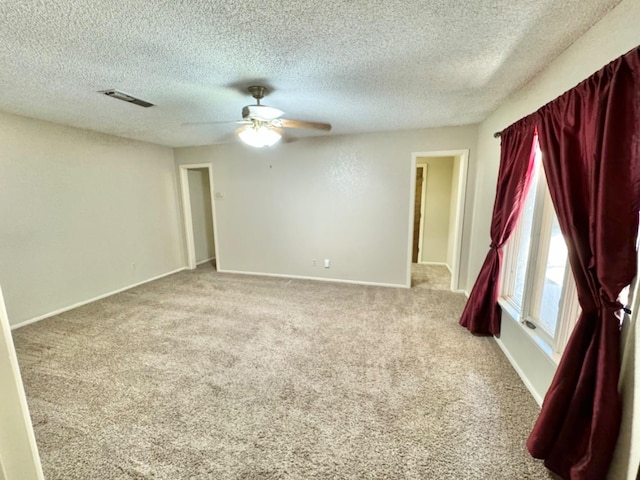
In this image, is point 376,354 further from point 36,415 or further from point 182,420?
point 36,415

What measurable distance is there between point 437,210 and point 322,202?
2479 millimetres

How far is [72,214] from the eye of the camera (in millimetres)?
3422

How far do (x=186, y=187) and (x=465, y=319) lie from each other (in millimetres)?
4906

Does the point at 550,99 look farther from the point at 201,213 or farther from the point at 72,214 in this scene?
the point at 201,213

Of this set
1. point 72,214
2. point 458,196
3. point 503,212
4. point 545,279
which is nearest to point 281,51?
point 503,212

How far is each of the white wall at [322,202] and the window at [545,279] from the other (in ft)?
5.45

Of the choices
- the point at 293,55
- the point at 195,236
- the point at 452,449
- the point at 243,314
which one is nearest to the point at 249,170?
the point at 195,236

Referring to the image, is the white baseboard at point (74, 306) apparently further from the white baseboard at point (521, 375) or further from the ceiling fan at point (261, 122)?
the white baseboard at point (521, 375)

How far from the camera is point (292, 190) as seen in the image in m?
4.35

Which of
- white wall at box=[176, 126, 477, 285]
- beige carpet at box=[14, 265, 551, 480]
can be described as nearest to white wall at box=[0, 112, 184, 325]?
beige carpet at box=[14, 265, 551, 480]

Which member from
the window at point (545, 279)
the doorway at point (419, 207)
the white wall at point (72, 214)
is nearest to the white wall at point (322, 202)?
the white wall at point (72, 214)

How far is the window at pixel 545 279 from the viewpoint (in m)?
1.74

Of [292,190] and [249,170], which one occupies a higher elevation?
[249,170]

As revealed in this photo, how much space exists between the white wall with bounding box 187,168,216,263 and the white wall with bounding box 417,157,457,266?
14.1 ft
